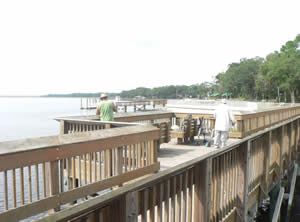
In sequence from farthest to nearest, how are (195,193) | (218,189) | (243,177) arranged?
(243,177)
(218,189)
(195,193)

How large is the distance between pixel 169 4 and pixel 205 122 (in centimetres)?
675

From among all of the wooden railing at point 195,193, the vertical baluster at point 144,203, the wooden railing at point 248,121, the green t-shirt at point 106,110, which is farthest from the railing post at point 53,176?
the wooden railing at point 248,121

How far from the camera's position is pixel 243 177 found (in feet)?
16.6

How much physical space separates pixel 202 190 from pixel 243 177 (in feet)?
5.86

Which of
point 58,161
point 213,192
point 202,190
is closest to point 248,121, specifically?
point 213,192

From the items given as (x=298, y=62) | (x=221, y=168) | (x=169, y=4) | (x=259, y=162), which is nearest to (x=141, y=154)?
(x=221, y=168)

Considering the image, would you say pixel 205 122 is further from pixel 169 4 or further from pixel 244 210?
pixel 244 210

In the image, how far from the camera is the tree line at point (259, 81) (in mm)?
58500

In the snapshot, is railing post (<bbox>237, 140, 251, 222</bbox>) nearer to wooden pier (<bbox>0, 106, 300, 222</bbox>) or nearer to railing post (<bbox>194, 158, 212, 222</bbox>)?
wooden pier (<bbox>0, 106, 300, 222</bbox>)

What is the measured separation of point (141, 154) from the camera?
5.63 meters

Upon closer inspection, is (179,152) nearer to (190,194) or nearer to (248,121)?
(248,121)

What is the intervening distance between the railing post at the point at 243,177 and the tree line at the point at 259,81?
5734cm

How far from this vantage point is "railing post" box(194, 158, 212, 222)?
3.51 m

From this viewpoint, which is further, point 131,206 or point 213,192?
point 213,192
